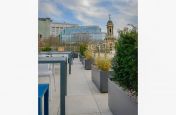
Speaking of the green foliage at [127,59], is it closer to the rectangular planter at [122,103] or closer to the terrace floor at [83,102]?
the rectangular planter at [122,103]

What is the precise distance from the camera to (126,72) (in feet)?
6.77

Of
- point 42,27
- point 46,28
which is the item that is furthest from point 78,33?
point 42,27

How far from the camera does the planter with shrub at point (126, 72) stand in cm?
191

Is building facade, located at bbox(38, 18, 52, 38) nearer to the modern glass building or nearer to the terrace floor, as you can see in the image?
the terrace floor

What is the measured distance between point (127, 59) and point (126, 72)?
0.49 feet

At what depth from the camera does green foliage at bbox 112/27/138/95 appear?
6.28 ft

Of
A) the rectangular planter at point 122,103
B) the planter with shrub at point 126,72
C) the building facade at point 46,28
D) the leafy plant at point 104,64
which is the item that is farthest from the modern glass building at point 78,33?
the planter with shrub at point 126,72

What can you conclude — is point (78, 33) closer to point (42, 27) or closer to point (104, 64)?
point (104, 64)

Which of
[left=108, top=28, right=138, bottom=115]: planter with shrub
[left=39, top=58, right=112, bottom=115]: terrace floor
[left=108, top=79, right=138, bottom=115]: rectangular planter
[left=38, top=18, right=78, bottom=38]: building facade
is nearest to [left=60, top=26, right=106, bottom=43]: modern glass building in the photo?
[left=38, top=18, right=78, bottom=38]: building facade
